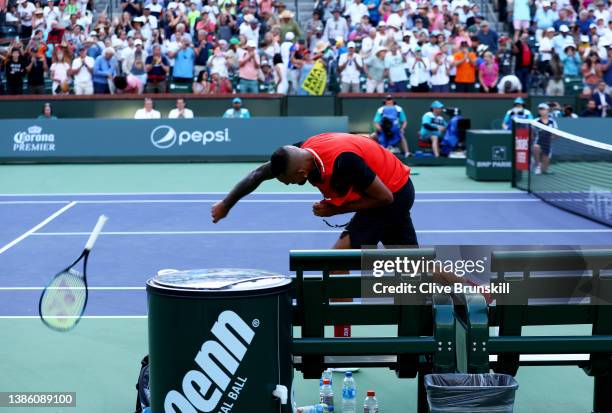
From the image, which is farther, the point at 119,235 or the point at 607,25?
the point at 607,25

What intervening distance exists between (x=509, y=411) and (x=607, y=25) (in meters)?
23.8

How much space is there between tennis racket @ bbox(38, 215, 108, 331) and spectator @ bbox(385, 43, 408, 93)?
1894cm

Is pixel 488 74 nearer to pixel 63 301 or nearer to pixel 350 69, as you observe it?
pixel 350 69

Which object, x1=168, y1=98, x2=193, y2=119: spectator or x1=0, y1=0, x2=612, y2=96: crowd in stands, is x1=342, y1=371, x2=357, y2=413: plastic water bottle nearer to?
x1=168, y1=98, x2=193, y2=119: spectator

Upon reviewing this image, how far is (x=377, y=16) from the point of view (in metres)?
28.1

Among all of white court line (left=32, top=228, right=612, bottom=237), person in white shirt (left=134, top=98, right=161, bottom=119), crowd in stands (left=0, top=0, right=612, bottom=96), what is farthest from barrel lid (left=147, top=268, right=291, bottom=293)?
crowd in stands (left=0, top=0, right=612, bottom=96)

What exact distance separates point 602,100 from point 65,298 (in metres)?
19.7

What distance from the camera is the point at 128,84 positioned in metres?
24.7

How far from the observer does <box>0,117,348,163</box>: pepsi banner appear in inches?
905

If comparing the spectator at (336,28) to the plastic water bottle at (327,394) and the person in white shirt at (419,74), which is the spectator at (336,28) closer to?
the person in white shirt at (419,74)

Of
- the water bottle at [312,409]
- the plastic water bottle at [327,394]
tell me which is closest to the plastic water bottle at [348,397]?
the plastic water bottle at [327,394]

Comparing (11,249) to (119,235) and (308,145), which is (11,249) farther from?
(308,145)

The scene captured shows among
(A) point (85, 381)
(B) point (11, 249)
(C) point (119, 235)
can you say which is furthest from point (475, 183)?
(A) point (85, 381)

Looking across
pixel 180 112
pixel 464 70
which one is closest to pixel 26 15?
pixel 180 112
